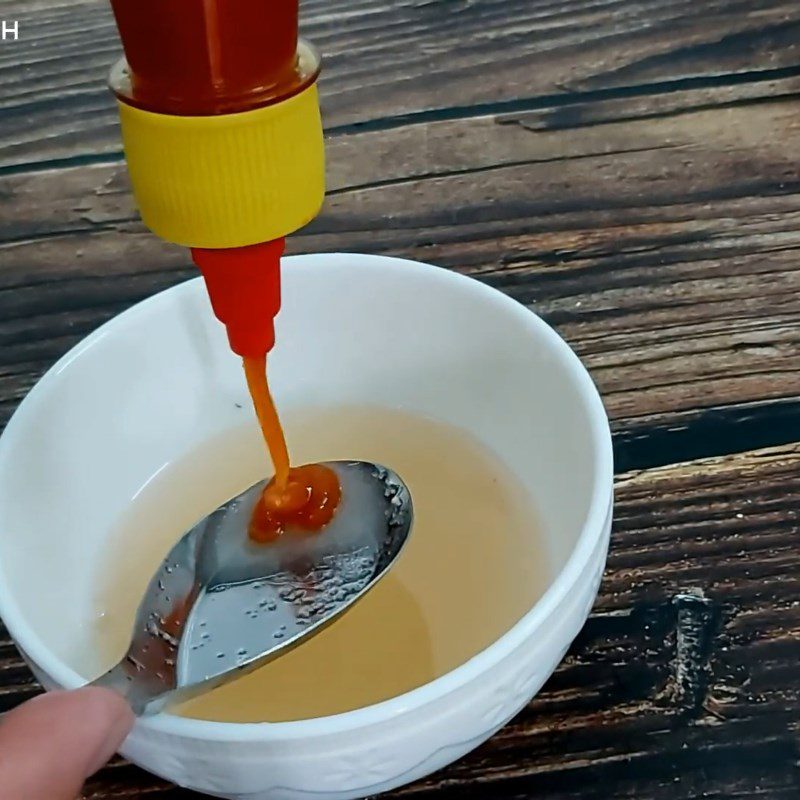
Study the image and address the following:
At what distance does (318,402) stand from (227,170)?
281 millimetres

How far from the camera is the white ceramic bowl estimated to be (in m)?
0.35

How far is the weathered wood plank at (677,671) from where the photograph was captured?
427mm

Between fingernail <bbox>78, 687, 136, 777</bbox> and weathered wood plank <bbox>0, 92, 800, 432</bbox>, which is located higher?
fingernail <bbox>78, 687, 136, 777</bbox>

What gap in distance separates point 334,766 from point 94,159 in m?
0.53

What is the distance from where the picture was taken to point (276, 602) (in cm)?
44

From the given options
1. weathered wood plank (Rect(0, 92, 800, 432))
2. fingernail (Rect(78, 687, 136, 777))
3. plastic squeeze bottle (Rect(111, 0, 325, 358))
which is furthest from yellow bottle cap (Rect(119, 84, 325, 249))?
weathered wood plank (Rect(0, 92, 800, 432))

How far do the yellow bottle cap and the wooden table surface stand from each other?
0.75ft

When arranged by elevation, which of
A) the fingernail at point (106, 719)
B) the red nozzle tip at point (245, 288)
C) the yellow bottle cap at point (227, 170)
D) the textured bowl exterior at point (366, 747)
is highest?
the yellow bottle cap at point (227, 170)

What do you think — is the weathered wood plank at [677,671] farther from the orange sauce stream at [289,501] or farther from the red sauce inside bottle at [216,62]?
the red sauce inside bottle at [216,62]

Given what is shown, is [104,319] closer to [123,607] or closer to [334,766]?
[123,607]

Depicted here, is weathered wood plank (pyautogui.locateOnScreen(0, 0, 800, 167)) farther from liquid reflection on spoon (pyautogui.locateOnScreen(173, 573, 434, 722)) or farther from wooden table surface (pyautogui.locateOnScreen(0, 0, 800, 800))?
liquid reflection on spoon (pyautogui.locateOnScreen(173, 573, 434, 722))

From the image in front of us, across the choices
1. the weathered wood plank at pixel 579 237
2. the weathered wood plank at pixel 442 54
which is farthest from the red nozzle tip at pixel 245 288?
the weathered wood plank at pixel 442 54

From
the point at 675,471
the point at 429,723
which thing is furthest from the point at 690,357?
the point at 429,723

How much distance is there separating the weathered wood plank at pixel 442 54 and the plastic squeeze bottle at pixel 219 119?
447 mm
